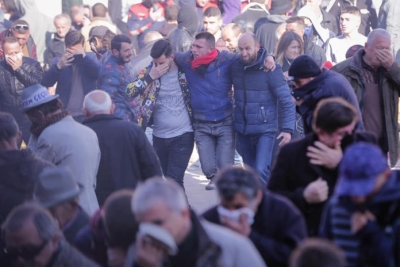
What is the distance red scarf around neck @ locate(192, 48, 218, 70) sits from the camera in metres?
10.7

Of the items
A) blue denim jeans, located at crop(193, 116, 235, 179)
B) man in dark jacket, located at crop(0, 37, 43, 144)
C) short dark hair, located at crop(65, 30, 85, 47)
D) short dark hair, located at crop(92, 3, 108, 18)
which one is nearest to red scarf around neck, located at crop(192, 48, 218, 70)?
blue denim jeans, located at crop(193, 116, 235, 179)

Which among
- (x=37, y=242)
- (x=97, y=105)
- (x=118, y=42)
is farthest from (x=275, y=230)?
(x=118, y=42)

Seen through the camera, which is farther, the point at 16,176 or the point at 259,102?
the point at 259,102

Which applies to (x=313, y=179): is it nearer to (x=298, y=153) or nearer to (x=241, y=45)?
(x=298, y=153)

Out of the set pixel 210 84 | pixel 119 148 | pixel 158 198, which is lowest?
pixel 210 84

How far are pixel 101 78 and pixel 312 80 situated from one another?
14.4 feet

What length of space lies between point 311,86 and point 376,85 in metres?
1.82

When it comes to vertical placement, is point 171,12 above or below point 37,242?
below

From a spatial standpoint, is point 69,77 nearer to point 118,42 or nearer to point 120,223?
point 118,42

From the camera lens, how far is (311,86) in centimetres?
750

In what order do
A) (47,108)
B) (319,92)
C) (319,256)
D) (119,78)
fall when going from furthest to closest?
(119,78)
(47,108)
(319,92)
(319,256)

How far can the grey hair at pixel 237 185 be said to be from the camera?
493cm

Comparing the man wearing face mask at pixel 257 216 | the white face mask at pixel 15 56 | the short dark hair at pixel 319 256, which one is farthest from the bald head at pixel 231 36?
the short dark hair at pixel 319 256

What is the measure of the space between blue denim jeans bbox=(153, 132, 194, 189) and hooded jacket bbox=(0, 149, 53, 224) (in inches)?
156
